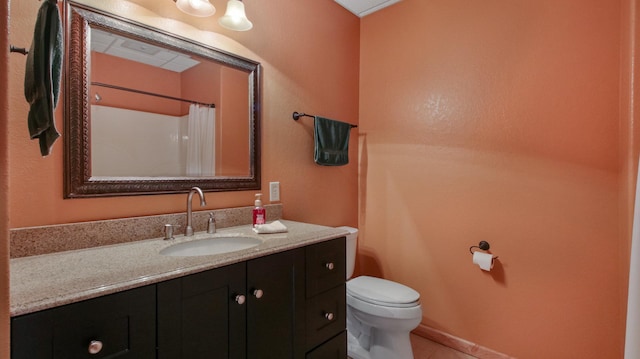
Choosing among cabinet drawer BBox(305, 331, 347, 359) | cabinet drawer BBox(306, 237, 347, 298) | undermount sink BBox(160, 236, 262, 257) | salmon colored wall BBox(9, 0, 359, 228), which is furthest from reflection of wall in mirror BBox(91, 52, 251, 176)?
cabinet drawer BBox(305, 331, 347, 359)

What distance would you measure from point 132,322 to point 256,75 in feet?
4.30

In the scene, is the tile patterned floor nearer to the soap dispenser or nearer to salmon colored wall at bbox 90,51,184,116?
the soap dispenser

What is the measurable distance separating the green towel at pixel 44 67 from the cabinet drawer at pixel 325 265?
36.1 inches

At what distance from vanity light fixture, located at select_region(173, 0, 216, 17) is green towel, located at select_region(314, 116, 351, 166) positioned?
858 millimetres

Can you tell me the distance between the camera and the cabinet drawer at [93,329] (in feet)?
1.98

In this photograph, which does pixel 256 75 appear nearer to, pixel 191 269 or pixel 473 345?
pixel 191 269

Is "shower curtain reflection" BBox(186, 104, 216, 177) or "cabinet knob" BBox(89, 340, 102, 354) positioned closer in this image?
"cabinet knob" BBox(89, 340, 102, 354)

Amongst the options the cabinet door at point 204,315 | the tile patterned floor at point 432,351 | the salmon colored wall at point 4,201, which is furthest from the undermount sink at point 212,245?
the tile patterned floor at point 432,351

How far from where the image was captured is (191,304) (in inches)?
33.2

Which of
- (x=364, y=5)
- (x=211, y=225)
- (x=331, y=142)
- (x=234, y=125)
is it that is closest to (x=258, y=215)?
(x=211, y=225)

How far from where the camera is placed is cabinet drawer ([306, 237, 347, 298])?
1207 mm

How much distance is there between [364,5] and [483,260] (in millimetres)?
2022

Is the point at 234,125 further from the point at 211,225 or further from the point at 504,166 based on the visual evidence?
the point at 504,166

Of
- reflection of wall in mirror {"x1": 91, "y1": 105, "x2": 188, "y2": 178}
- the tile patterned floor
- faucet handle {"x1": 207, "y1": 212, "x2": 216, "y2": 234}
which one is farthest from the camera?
the tile patterned floor
